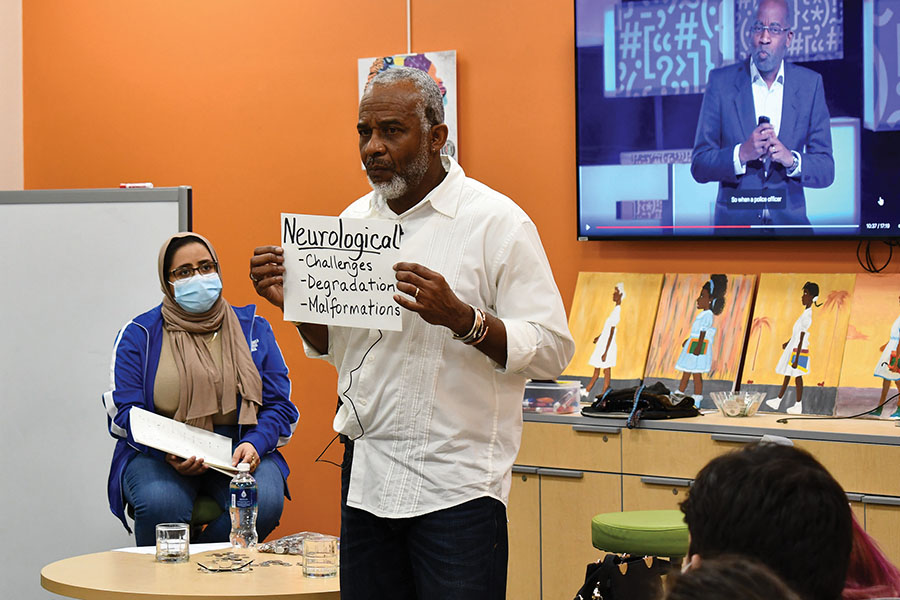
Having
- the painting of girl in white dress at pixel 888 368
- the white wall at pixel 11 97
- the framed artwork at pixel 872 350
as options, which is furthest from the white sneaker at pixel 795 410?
the white wall at pixel 11 97

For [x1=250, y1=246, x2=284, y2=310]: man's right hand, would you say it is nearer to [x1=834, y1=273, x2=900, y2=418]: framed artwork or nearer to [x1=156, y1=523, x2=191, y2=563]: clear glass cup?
[x1=156, y1=523, x2=191, y2=563]: clear glass cup

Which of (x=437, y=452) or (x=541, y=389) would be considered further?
(x=541, y=389)

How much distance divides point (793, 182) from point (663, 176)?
0.47 meters

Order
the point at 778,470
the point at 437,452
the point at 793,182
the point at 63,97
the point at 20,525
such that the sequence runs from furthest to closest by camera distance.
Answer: the point at 63,97
the point at 20,525
the point at 793,182
the point at 437,452
the point at 778,470

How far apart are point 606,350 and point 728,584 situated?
10.3 ft

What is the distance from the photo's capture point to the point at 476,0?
449cm

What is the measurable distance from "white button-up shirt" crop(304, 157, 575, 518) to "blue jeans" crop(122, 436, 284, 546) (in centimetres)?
169

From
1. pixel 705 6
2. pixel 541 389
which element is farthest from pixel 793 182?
pixel 541 389

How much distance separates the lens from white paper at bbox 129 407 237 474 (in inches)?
136

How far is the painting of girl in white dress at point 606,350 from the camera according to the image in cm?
405

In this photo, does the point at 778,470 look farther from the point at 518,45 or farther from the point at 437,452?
the point at 518,45

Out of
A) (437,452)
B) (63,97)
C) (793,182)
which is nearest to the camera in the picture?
(437,452)

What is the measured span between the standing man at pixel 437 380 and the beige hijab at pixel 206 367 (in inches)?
68.1

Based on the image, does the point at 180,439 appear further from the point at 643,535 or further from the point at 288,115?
the point at 288,115
